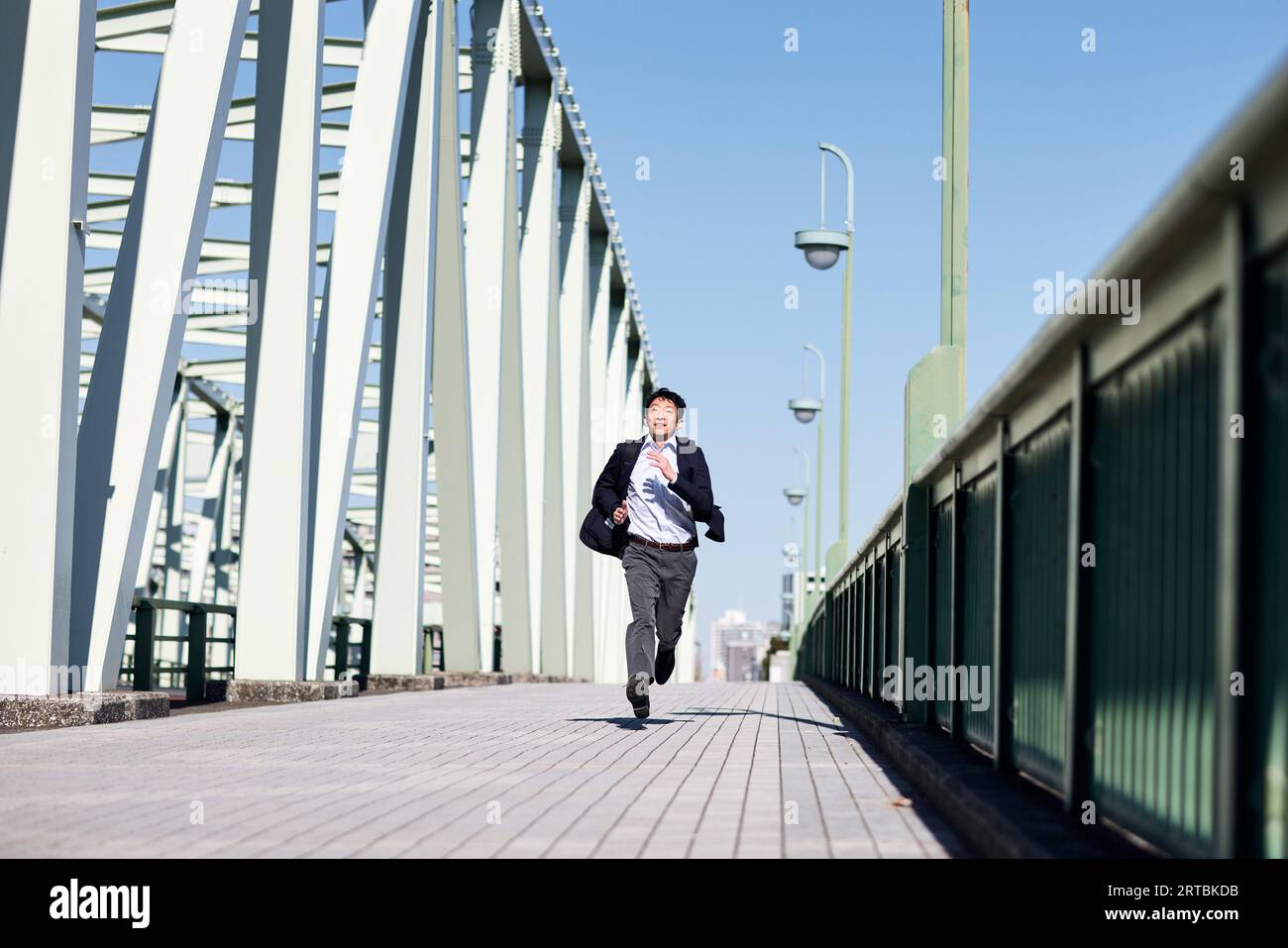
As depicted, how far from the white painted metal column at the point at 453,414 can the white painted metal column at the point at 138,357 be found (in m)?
8.91

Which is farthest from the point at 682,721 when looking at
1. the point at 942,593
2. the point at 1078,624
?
the point at 1078,624

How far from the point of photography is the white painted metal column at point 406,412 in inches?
720

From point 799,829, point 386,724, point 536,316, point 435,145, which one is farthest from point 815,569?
point 799,829

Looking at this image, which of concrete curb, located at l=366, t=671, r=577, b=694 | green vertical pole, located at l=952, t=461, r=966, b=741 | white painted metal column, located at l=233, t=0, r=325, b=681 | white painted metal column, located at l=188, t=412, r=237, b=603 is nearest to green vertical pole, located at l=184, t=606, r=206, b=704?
white painted metal column, located at l=233, t=0, r=325, b=681

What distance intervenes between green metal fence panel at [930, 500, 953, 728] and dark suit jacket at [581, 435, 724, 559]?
1609 mm

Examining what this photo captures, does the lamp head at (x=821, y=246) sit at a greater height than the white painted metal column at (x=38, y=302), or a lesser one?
greater

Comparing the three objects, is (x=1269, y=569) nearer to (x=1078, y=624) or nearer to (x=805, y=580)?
(x=1078, y=624)

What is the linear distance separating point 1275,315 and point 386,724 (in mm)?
8214

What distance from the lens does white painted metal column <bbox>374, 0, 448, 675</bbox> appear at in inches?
720

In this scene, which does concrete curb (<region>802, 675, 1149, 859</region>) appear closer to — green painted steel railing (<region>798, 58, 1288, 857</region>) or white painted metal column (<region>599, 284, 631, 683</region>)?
green painted steel railing (<region>798, 58, 1288, 857</region>)

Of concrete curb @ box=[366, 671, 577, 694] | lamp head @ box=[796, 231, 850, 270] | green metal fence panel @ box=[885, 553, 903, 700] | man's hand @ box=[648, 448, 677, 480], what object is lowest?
concrete curb @ box=[366, 671, 577, 694]

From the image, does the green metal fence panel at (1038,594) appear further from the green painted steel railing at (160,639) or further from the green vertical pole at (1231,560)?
the green painted steel railing at (160,639)

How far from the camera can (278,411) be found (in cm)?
1410

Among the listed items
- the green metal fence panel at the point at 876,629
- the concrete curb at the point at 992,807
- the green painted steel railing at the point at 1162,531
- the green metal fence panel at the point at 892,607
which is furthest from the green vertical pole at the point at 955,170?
the green painted steel railing at the point at 1162,531
